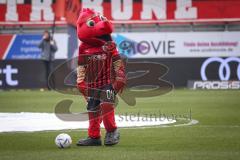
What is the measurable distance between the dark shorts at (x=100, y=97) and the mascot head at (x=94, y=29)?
690 mm

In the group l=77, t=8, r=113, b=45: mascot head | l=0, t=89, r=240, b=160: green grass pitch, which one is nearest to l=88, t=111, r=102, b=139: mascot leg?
l=0, t=89, r=240, b=160: green grass pitch

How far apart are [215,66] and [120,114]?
12.5 meters

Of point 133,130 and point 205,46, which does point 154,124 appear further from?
point 205,46

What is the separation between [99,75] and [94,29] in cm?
68

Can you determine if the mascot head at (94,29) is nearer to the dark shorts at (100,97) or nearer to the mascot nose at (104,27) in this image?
the mascot nose at (104,27)

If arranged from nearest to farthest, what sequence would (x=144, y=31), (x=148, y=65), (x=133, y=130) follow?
(x=133, y=130)
(x=148, y=65)
(x=144, y=31)

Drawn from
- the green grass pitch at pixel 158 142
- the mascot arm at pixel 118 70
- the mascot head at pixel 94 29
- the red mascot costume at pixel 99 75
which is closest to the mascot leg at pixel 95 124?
the red mascot costume at pixel 99 75

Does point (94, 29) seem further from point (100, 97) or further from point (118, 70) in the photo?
point (100, 97)

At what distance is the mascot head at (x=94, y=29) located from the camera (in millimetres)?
10422

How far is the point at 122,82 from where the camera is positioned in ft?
34.3

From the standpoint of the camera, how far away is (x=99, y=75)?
1049 centimetres

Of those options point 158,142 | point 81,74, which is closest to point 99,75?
point 81,74

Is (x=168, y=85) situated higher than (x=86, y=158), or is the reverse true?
(x=86, y=158)

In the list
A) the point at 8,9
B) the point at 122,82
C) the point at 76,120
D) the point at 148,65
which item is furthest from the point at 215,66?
the point at 122,82
